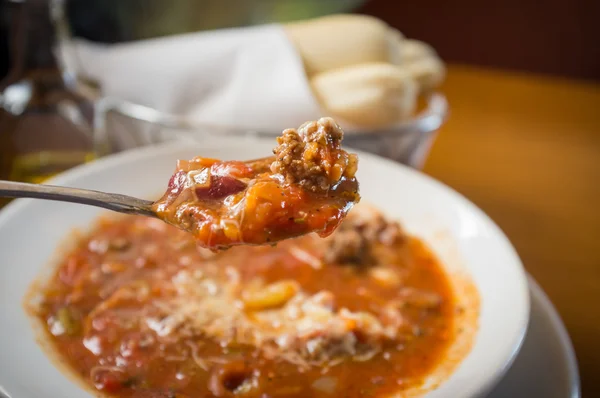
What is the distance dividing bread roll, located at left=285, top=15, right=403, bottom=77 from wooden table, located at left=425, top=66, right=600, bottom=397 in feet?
2.01

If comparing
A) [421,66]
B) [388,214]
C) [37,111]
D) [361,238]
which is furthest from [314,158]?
[421,66]

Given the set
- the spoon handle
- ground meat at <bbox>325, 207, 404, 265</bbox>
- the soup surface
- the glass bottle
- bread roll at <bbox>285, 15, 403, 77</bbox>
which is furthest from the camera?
bread roll at <bbox>285, 15, 403, 77</bbox>

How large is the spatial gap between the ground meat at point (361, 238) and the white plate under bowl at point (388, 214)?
7 cm

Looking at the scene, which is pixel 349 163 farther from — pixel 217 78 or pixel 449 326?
pixel 217 78

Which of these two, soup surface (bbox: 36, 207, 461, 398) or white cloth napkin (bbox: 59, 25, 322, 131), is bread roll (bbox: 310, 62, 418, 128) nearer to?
white cloth napkin (bbox: 59, 25, 322, 131)

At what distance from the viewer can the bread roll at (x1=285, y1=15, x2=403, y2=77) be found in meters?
2.05

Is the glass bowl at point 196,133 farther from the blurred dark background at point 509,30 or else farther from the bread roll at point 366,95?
the blurred dark background at point 509,30

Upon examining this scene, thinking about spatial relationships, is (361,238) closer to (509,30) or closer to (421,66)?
(421,66)

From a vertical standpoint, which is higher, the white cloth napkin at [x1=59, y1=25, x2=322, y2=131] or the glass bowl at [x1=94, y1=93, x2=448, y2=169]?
the white cloth napkin at [x1=59, y1=25, x2=322, y2=131]

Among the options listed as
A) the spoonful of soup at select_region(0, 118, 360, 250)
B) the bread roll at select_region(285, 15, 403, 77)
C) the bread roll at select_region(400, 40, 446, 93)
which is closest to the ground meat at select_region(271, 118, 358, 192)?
the spoonful of soup at select_region(0, 118, 360, 250)

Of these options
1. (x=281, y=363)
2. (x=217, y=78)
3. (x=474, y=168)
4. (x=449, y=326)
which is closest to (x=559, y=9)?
(x=474, y=168)

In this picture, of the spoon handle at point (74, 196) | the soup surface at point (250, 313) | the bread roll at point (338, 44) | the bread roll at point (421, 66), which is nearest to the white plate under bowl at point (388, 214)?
the soup surface at point (250, 313)

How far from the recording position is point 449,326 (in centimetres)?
140

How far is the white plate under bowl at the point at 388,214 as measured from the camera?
1.07m
